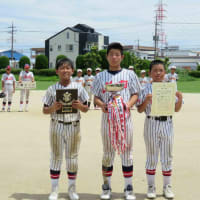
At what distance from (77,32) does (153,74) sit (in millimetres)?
68799

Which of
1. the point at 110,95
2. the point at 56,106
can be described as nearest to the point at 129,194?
the point at 110,95

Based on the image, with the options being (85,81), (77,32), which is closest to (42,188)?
(85,81)

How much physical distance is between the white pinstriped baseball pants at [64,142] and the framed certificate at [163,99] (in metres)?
1.09

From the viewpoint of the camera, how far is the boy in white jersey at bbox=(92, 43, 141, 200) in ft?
13.1

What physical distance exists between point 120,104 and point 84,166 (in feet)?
7.02

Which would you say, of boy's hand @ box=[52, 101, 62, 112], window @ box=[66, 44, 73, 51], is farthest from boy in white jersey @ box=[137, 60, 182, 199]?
window @ box=[66, 44, 73, 51]

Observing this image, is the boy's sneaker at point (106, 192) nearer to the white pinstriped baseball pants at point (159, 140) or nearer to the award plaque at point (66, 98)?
the white pinstriped baseball pants at point (159, 140)

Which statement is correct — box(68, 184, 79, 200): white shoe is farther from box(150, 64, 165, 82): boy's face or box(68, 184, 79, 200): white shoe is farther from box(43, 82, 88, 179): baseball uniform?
box(150, 64, 165, 82): boy's face

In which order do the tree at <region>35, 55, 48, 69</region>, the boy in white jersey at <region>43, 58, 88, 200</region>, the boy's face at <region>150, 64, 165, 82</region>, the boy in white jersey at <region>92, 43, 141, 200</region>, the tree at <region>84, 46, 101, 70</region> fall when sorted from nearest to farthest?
the boy in white jersey at <region>92, 43, 141, 200</region>, the boy in white jersey at <region>43, 58, 88, 200</region>, the boy's face at <region>150, 64, 165, 82</region>, the tree at <region>84, 46, 101, 70</region>, the tree at <region>35, 55, 48, 69</region>

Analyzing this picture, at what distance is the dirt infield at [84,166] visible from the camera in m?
4.46

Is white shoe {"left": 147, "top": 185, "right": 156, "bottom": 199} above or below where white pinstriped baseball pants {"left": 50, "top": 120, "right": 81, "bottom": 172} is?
below

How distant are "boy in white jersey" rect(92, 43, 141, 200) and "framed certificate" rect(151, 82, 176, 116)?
247 millimetres

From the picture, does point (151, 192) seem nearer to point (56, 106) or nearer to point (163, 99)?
point (163, 99)

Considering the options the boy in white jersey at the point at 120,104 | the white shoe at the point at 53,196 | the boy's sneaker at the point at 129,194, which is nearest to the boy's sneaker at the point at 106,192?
the boy in white jersey at the point at 120,104
